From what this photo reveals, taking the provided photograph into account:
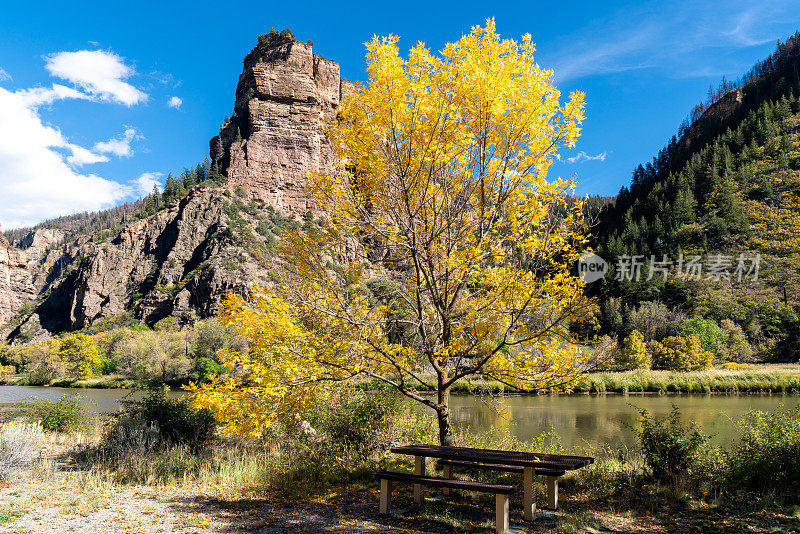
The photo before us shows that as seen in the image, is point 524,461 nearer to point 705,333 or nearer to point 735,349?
point 705,333

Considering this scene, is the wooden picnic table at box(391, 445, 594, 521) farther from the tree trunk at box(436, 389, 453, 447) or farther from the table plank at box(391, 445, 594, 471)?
the tree trunk at box(436, 389, 453, 447)

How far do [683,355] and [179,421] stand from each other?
4749 cm

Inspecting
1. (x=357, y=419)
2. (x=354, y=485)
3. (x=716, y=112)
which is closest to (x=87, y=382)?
(x=357, y=419)

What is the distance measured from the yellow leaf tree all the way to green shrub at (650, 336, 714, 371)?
152 feet

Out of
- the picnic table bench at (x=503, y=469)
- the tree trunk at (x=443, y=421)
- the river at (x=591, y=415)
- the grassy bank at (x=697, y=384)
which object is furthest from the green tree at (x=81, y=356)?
the picnic table bench at (x=503, y=469)

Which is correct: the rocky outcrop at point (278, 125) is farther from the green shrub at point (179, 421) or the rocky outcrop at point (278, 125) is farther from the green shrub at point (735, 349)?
the green shrub at point (179, 421)

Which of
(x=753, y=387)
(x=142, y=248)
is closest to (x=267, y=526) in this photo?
(x=753, y=387)

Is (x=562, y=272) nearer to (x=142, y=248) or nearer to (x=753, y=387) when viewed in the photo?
(x=753, y=387)

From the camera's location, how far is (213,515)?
5.04 metres

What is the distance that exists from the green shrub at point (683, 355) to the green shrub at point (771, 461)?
44.0m

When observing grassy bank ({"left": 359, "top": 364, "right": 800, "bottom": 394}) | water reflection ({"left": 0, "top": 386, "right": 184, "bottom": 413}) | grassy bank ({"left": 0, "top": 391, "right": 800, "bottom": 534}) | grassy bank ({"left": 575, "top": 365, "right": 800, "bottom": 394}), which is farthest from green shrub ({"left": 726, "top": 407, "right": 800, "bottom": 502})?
grassy bank ({"left": 575, "top": 365, "right": 800, "bottom": 394})

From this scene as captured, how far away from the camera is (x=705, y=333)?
160 ft

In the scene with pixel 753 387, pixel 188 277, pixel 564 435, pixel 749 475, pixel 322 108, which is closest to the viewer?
pixel 749 475

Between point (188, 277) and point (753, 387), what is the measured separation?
84.8 m
